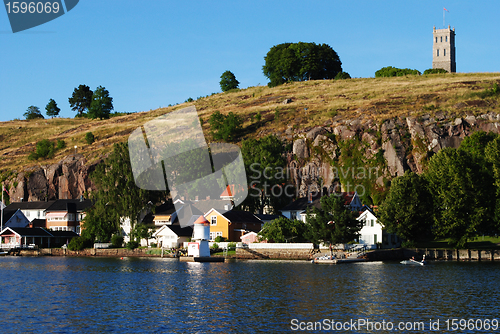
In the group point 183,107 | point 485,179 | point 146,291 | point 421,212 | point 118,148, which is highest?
point 183,107

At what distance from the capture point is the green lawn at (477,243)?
79.1 meters

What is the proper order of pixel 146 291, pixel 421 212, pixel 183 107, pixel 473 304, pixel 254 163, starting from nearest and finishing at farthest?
pixel 473 304 → pixel 146 291 → pixel 421 212 → pixel 254 163 → pixel 183 107

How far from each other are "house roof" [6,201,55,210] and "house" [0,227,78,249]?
40.3ft

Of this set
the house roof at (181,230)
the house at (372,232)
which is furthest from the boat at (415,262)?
the house roof at (181,230)

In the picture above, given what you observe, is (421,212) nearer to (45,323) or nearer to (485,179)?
(485,179)

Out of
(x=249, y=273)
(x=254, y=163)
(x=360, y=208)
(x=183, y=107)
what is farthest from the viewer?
(x=183, y=107)

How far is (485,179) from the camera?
253 ft

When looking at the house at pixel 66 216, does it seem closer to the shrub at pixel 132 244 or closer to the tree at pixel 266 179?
the shrub at pixel 132 244

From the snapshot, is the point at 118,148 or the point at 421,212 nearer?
the point at 421,212

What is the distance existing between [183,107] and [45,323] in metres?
167

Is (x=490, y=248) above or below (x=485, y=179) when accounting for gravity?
below

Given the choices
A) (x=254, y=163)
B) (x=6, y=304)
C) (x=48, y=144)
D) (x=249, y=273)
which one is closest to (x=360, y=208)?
(x=254, y=163)

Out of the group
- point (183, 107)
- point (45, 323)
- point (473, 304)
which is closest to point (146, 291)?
point (45, 323)

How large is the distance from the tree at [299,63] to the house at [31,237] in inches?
4066
